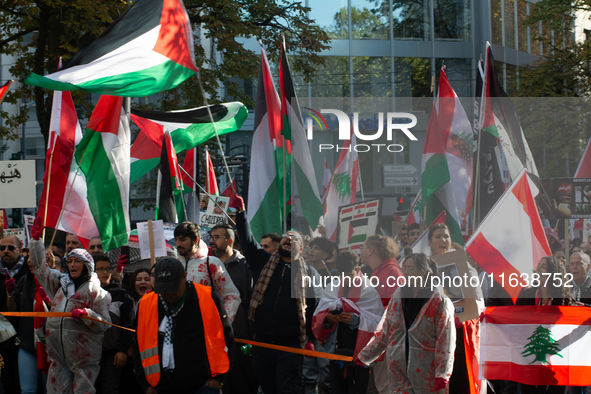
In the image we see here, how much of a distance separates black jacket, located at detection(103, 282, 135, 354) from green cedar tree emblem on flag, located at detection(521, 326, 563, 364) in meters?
3.67

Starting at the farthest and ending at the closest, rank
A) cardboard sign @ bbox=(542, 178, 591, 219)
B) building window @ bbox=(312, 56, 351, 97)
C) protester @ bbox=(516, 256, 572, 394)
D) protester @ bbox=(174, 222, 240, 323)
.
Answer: building window @ bbox=(312, 56, 351, 97)
cardboard sign @ bbox=(542, 178, 591, 219)
protester @ bbox=(174, 222, 240, 323)
protester @ bbox=(516, 256, 572, 394)

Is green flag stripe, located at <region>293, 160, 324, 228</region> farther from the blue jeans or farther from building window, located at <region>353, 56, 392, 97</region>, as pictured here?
building window, located at <region>353, 56, 392, 97</region>

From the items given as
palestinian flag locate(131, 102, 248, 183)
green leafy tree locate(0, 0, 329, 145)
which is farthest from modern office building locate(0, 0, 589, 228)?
palestinian flag locate(131, 102, 248, 183)

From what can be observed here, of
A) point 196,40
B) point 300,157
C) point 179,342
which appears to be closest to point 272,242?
point 300,157

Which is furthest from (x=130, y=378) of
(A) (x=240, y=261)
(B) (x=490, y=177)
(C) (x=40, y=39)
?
(C) (x=40, y=39)

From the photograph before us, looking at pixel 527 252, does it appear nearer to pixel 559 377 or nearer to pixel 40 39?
pixel 559 377

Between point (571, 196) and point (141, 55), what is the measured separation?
16.0 ft

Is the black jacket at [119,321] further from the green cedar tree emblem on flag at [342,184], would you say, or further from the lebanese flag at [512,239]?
the green cedar tree emblem on flag at [342,184]

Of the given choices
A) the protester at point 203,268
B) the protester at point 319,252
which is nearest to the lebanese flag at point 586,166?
the protester at point 319,252

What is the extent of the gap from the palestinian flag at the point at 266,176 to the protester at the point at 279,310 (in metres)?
1.53

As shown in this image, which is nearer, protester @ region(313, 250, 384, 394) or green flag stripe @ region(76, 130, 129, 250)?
protester @ region(313, 250, 384, 394)

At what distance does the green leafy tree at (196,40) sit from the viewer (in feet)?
44.2

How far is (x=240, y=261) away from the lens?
7105 mm

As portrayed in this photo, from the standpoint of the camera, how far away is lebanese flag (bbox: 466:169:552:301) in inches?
231
